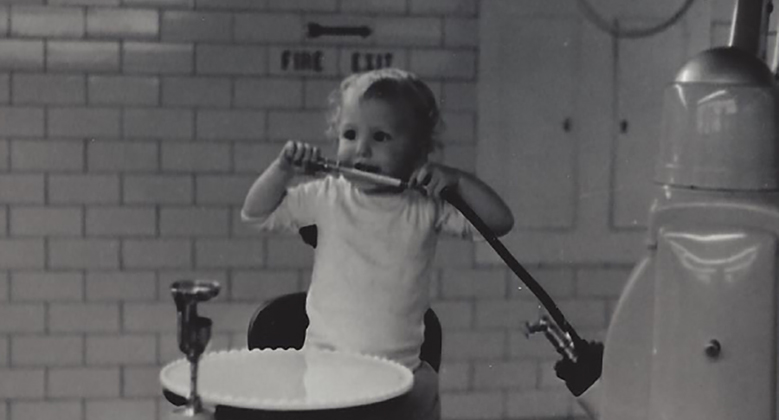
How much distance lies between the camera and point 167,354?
2963 millimetres

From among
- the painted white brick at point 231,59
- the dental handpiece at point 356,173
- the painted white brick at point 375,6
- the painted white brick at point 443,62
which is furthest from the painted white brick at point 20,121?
the dental handpiece at point 356,173

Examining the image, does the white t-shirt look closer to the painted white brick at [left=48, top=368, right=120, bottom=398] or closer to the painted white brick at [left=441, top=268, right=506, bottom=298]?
the painted white brick at [left=441, top=268, right=506, bottom=298]

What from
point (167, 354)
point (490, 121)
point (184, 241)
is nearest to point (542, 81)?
point (490, 121)

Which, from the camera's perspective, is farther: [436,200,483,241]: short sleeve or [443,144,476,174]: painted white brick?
[443,144,476,174]: painted white brick

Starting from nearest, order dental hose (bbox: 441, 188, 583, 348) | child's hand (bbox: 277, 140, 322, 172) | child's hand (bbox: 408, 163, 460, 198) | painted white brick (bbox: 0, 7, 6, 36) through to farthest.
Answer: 1. dental hose (bbox: 441, 188, 583, 348)
2. child's hand (bbox: 277, 140, 322, 172)
3. child's hand (bbox: 408, 163, 460, 198)
4. painted white brick (bbox: 0, 7, 6, 36)

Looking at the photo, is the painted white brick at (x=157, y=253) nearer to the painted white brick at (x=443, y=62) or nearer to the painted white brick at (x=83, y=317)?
the painted white brick at (x=83, y=317)


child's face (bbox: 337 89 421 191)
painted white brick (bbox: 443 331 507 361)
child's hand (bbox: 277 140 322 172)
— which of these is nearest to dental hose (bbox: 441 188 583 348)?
child's hand (bbox: 277 140 322 172)

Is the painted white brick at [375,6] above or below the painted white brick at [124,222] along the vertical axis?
above

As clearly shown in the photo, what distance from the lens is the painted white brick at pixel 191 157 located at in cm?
292

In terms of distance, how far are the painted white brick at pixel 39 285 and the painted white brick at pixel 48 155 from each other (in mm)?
284

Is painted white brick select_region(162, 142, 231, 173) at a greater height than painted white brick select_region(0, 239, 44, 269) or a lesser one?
greater

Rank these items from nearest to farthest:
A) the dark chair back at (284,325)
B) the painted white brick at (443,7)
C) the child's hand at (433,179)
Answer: the child's hand at (433,179) < the dark chair back at (284,325) < the painted white brick at (443,7)

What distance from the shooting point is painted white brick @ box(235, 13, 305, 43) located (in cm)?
290

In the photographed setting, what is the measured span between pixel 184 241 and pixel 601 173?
45.7 inches
